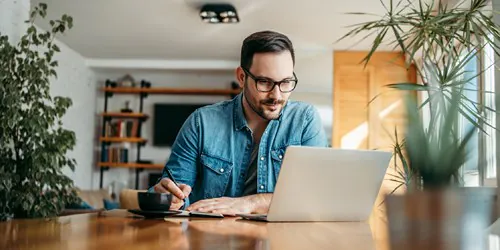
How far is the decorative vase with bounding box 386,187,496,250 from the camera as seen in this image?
0.57 meters

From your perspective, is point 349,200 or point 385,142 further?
point 385,142

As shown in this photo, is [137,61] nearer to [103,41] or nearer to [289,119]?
[103,41]

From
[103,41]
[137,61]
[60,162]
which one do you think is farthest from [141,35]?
[60,162]

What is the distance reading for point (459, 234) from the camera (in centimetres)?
58

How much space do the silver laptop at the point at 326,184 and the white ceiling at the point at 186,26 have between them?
A: 4.27 metres

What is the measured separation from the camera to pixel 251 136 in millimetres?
2221

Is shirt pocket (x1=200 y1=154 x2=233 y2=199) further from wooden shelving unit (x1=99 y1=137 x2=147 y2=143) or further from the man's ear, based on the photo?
wooden shelving unit (x1=99 y1=137 x2=147 y2=143)

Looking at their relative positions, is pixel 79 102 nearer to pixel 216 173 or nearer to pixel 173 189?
pixel 216 173

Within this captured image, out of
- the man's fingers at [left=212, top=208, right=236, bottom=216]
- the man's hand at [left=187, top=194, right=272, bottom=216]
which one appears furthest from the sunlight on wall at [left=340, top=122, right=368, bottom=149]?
the man's fingers at [left=212, top=208, right=236, bottom=216]

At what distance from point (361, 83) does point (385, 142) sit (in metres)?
0.78

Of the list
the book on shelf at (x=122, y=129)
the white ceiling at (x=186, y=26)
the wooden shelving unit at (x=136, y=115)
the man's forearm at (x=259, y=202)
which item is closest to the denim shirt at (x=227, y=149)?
the man's forearm at (x=259, y=202)

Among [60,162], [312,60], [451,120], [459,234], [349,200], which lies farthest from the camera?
[312,60]

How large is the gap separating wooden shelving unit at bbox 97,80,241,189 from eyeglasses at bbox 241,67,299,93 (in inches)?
273

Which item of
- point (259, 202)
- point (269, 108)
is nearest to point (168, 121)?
point (269, 108)
